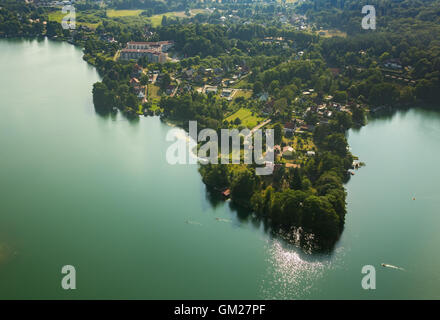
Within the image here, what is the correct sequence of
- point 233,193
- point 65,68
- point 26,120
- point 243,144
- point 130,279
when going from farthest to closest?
point 65,68 < point 26,120 < point 243,144 < point 233,193 < point 130,279

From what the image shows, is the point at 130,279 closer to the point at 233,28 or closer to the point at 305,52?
the point at 305,52

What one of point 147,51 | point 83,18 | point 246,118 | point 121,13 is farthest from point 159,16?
point 246,118

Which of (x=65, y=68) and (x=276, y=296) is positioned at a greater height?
(x=65, y=68)

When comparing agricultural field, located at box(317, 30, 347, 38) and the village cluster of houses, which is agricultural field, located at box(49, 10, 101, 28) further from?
agricultural field, located at box(317, 30, 347, 38)

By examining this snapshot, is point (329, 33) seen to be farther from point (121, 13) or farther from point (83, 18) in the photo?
point (83, 18)

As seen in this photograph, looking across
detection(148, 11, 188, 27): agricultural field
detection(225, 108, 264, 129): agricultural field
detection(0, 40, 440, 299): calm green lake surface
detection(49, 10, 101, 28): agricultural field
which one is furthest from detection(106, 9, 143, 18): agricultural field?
detection(225, 108, 264, 129): agricultural field
